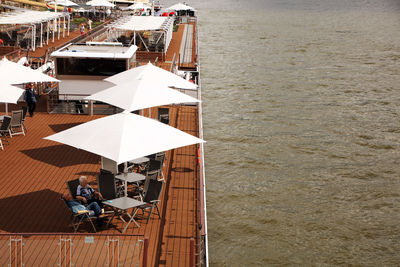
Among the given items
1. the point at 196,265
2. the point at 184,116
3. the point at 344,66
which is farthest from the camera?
the point at 344,66

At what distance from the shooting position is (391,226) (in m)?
14.2

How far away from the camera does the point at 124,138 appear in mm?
9617

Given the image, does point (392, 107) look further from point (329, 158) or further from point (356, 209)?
point (356, 209)

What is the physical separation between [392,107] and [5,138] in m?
18.9

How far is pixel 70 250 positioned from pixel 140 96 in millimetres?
6114

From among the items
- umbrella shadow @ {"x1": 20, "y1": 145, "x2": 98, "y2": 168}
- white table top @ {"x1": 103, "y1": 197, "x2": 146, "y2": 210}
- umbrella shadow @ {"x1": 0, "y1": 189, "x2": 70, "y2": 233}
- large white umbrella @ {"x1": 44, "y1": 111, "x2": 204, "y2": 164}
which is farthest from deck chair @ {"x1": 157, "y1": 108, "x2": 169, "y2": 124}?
white table top @ {"x1": 103, "y1": 197, "x2": 146, "y2": 210}

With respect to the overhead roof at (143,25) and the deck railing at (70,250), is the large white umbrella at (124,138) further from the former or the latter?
the overhead roof at (143,25)

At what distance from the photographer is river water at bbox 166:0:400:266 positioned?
→ 13148mm

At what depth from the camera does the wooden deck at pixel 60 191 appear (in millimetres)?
9633

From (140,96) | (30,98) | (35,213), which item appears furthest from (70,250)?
(30,98)

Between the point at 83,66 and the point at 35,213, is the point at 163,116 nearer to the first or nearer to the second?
the point at 83,66

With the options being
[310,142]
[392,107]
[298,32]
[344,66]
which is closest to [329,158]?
[310,142]

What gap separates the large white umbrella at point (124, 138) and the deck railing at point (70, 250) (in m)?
1.78

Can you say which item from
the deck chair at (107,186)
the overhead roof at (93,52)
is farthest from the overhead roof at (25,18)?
the deck chair at (107,186)
